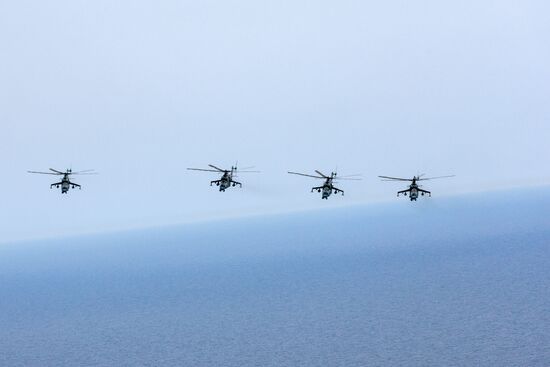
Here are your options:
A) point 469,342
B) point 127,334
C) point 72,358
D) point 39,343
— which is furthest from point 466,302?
point 39,343

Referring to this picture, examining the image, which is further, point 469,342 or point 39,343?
point 39,343

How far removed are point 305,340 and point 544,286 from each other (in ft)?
338

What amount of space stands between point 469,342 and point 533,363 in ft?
76.0

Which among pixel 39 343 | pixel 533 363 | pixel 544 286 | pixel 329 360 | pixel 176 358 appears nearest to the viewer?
pixel 533 363

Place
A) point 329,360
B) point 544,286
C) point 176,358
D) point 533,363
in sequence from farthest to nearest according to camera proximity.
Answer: point 544,286 < point 176,358 < point 329,360 < point 533,363

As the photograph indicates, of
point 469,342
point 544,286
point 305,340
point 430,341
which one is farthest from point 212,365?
point 544,286

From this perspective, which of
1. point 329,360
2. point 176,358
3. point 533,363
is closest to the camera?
point 533,363

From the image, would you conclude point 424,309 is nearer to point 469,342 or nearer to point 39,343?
point 469,342

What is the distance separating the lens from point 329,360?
130 m

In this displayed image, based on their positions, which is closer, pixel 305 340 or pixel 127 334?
pixel 305 340

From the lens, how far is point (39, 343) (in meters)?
176

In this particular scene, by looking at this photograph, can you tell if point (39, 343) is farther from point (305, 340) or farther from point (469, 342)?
point (469, 342)

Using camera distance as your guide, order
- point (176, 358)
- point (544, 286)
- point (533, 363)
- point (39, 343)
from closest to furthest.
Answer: point (533, 363), point (176, 358), point (39, 343), point (544, 286)

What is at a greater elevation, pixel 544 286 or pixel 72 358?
pixel 544 286
